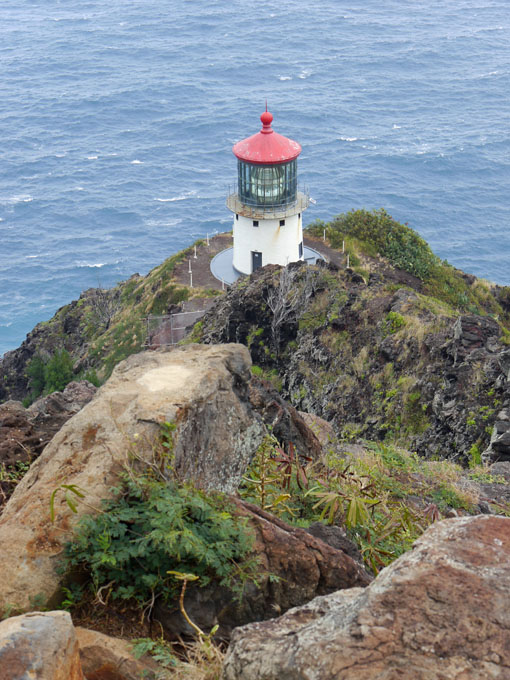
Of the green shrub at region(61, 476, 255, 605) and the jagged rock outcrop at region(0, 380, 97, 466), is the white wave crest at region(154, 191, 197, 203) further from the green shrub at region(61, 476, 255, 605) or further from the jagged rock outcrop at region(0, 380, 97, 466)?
the green shrub at region(61, 476, 255, 605)

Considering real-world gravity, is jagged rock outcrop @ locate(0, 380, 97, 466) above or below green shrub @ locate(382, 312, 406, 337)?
above

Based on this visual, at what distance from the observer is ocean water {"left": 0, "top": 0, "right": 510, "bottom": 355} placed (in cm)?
8081

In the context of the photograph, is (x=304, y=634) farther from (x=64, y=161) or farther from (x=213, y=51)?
(x=213, y=51)

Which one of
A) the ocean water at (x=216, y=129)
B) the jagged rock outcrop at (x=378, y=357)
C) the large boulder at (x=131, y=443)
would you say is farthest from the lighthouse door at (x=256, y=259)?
→ the ocean water at (x=216, y=129)

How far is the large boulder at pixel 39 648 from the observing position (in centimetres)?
508

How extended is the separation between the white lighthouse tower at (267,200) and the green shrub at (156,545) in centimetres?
3315

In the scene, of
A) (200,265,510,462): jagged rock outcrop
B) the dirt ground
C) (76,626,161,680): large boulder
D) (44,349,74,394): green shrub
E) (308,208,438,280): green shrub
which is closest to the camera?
(76,626,161,680): large boulder

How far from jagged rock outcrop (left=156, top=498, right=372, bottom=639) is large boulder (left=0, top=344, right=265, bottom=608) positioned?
1.05 m

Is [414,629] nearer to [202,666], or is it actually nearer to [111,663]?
[202,666]

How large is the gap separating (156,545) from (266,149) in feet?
112

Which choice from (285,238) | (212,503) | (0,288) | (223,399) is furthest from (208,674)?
(0,288)

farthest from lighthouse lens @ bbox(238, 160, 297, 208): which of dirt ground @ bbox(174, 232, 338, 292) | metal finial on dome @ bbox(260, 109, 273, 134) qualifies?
dirt ground @ bbox(174, 232, 338, 292)

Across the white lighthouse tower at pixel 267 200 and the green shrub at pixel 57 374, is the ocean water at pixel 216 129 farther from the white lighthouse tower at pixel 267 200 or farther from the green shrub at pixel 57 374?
the white lighthouse tower at pixel 267 200

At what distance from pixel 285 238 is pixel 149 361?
31.5 metres
